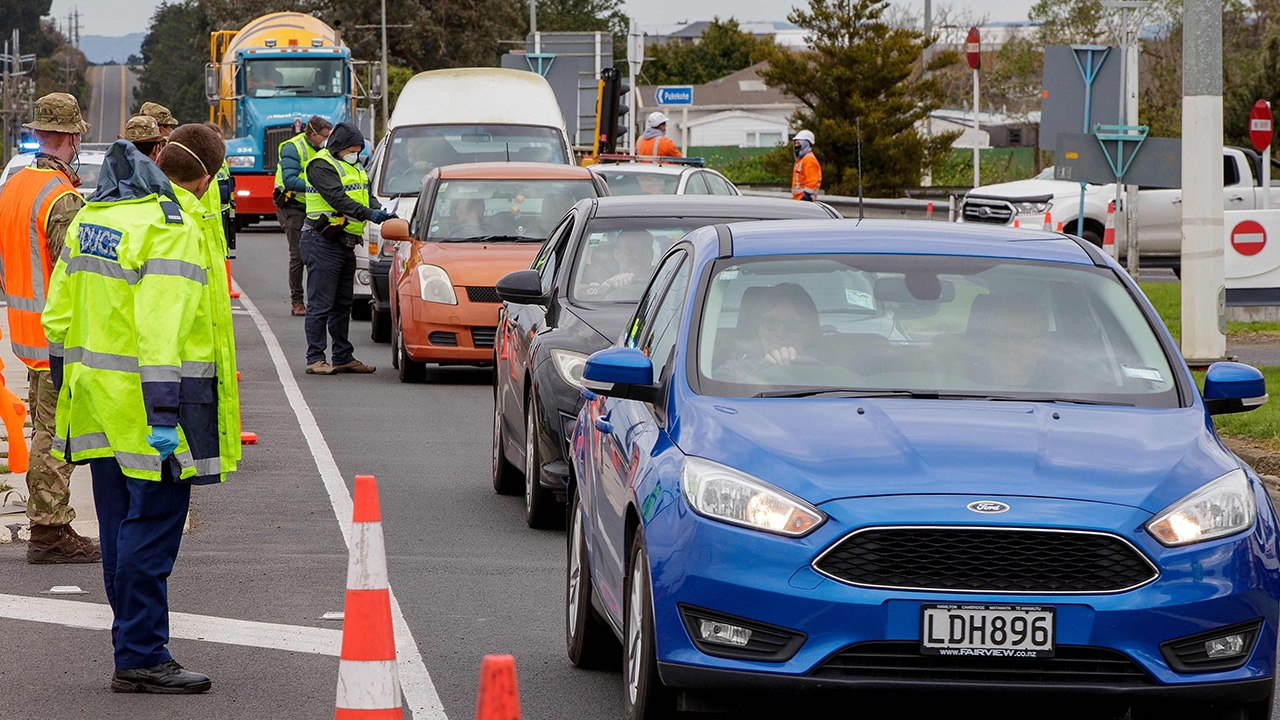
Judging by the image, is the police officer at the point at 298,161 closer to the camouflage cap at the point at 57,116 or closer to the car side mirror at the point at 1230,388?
the camouflage cap at the point at 57,116

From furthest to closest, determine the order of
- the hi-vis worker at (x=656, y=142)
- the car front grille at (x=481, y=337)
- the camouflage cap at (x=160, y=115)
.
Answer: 1. the hi-vis worker at (x=656, y=142)
2. the car front grille at (x=481, y=337)
3. the camouflage cap at (x=160, y=115)

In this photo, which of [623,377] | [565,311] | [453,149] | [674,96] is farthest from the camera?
[674,96]

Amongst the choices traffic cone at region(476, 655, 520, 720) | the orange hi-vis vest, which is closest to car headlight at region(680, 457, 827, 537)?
traffic cone at region(476, 655, 520, 720)

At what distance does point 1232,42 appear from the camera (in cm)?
6775

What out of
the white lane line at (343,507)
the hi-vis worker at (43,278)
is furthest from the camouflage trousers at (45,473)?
the white lane line at (343,507)

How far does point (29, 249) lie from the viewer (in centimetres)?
885

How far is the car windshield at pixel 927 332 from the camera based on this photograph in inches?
232

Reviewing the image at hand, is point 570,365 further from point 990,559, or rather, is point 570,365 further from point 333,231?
point 333,231

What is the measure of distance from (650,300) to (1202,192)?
919cm

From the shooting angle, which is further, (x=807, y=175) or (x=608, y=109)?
(x=608, y=109)

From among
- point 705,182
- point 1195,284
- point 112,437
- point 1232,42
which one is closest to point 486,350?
point 1195,284

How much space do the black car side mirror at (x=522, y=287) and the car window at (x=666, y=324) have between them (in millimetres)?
3265

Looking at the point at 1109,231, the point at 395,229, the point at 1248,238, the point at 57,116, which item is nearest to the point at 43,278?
the point at 57,116

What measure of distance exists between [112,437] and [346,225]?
→ 973 centimetres
